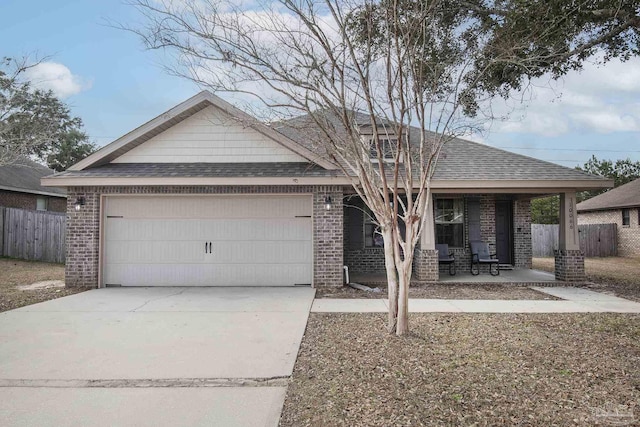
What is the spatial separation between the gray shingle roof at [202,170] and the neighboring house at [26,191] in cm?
1088

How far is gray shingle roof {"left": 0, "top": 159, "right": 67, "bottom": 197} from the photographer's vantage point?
1823 cm

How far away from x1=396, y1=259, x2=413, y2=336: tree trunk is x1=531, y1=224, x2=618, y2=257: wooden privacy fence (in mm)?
18195

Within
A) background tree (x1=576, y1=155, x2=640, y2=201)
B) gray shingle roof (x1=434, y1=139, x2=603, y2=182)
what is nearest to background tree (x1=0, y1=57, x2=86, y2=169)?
gray shingle roof (x1=434, y1=139, x2=603, y2=182)

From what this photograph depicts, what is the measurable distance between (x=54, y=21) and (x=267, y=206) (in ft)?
20.0

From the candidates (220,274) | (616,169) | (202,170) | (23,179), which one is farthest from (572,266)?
(616,169)

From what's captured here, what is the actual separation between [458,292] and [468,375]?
5.04m

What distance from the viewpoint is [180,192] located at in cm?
916

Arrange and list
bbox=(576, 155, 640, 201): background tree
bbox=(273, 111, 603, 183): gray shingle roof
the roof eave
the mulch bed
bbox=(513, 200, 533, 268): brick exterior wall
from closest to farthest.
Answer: the mulch bed → bbox=(273, 111, 603, 183): gray shingle roof → bbox=(513, 200, 533, 268): brick exterior wall → the roof eave → bbox=(576, 155, 640, 201): background tree

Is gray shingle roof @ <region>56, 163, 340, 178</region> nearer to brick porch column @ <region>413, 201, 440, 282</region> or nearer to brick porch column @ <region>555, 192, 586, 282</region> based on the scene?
brick porch column @ <region>413, 201, 440, 282</region>

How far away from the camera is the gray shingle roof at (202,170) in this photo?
8.84 metres

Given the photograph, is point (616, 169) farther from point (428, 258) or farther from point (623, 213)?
point (428, 258)

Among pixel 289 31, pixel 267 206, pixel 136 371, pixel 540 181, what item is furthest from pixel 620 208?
pixel 136 371

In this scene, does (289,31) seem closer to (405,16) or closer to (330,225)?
(405,16)

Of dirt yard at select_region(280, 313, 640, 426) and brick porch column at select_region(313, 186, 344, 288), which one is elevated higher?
brick porch column at select_region(313, 186, 344, 288)
